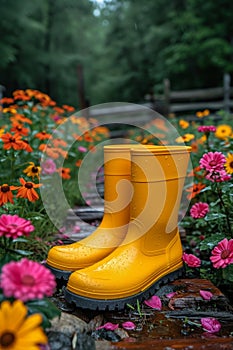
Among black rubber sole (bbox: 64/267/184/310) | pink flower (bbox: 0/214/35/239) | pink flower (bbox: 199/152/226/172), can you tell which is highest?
pink flower (bbox: 199/152/226/172)

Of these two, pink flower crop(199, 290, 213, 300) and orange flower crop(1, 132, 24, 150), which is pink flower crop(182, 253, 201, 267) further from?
orange flower crop(1, 132, 24, 150)

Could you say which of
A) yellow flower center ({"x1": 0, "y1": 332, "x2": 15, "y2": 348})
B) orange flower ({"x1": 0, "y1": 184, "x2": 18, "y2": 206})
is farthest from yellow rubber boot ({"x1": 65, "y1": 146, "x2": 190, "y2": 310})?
yellow flower center ({"x1": 0, "y1": 332, "x2": 15, "y2": 348})

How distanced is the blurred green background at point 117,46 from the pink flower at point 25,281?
7.35 meters

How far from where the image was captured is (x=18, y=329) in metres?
0.60

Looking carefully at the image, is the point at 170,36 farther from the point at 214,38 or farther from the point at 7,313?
the point at 7,313

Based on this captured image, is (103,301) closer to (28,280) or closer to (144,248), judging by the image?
(144,248)

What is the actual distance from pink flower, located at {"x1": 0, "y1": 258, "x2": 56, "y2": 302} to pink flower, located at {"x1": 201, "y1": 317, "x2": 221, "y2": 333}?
50 centimetres

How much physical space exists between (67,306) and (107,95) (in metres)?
12.2

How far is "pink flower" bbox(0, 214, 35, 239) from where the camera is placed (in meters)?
0.73

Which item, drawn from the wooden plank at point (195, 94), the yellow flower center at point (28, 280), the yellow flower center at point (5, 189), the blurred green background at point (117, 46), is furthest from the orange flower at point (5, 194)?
the blurred green background at point (117, 46)

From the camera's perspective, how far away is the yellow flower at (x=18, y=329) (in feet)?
1.92

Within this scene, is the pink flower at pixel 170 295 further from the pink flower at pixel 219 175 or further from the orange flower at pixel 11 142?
the orange flower at pixel 11 142

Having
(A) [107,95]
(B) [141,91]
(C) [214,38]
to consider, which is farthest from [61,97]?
(C) [214,38]

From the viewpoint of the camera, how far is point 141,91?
12.1 metres
